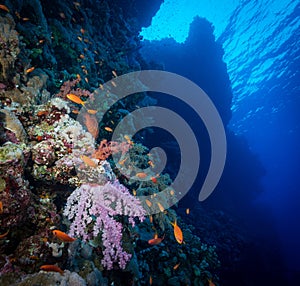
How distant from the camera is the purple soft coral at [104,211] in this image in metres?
2.43

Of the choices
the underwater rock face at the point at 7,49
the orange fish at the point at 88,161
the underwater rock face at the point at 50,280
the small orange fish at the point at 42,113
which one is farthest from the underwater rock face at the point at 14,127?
the underwater rock face at the point at 50,280

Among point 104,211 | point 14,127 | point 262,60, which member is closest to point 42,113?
point 14,127

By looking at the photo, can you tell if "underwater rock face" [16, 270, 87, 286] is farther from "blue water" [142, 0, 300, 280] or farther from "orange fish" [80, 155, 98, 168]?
"blue water" [142, 0, 300, 280]

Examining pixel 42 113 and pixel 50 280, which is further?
pixel 42 113

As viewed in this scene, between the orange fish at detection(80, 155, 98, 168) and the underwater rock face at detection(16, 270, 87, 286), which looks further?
the orange fish at detection(80, 155, 98, 168)

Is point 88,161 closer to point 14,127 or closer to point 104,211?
point 104,211

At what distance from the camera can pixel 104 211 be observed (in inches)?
97.2

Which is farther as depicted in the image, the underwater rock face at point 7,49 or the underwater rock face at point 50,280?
the underwater rock face at point 7,49

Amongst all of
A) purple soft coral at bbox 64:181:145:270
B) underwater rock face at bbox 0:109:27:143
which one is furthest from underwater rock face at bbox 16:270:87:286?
underwater rock face at bbox 0:109:27:143

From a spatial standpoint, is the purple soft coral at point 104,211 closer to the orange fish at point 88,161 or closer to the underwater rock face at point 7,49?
the orange fish at point 88,161

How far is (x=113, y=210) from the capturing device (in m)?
2.51

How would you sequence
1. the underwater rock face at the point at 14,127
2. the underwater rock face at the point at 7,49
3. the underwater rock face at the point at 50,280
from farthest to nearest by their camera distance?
the underwater rock face at the point at 7,49, the underwater rock face at the point at 14,127, the underwater rock face at the point at 50,280

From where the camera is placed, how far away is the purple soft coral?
243 cm

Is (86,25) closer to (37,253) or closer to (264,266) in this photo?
(37,253)
